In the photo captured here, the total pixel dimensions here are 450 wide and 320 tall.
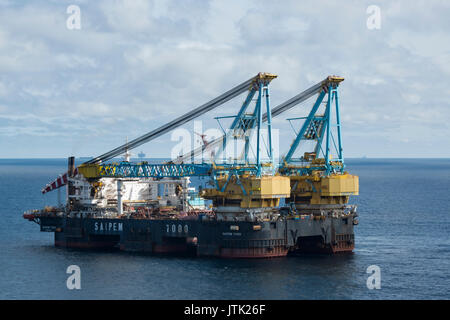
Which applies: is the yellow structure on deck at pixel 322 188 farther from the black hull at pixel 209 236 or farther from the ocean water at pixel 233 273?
the ocean water at pixel 233 273

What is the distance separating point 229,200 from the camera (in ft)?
307

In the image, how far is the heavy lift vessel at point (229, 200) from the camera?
91562mm

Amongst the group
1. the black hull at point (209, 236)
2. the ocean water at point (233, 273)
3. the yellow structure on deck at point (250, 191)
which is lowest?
the ocean water at point (233, 273)

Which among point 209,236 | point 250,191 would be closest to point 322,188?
point 250,191

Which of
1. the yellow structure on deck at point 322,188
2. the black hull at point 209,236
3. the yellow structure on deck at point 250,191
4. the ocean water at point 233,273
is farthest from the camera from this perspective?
the yellow structure on deck at point 322,188

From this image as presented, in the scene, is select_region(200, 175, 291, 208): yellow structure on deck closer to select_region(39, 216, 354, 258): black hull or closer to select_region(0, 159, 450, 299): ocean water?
select_region(39, 216, 354, 258): black hull

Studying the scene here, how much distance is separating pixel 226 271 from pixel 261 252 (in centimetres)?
833

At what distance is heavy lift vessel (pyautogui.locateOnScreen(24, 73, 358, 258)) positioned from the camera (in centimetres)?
9156

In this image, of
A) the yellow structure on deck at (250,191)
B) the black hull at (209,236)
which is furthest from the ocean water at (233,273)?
the yellow structure on deck at (250,191)

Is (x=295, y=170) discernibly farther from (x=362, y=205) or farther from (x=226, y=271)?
(x=362, y=205)

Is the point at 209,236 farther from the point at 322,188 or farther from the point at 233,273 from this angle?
the point at 322,188

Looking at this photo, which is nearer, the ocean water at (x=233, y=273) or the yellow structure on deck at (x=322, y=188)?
the ocean water at (x=233, y=273)

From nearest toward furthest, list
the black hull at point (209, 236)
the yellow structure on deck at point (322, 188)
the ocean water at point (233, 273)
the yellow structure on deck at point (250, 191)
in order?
the ocean water at point (233, 273), the black hull at point (209, 236), the yellow structure on deck at point (250, 191), the yellow structure on deck at point (322, 188)
